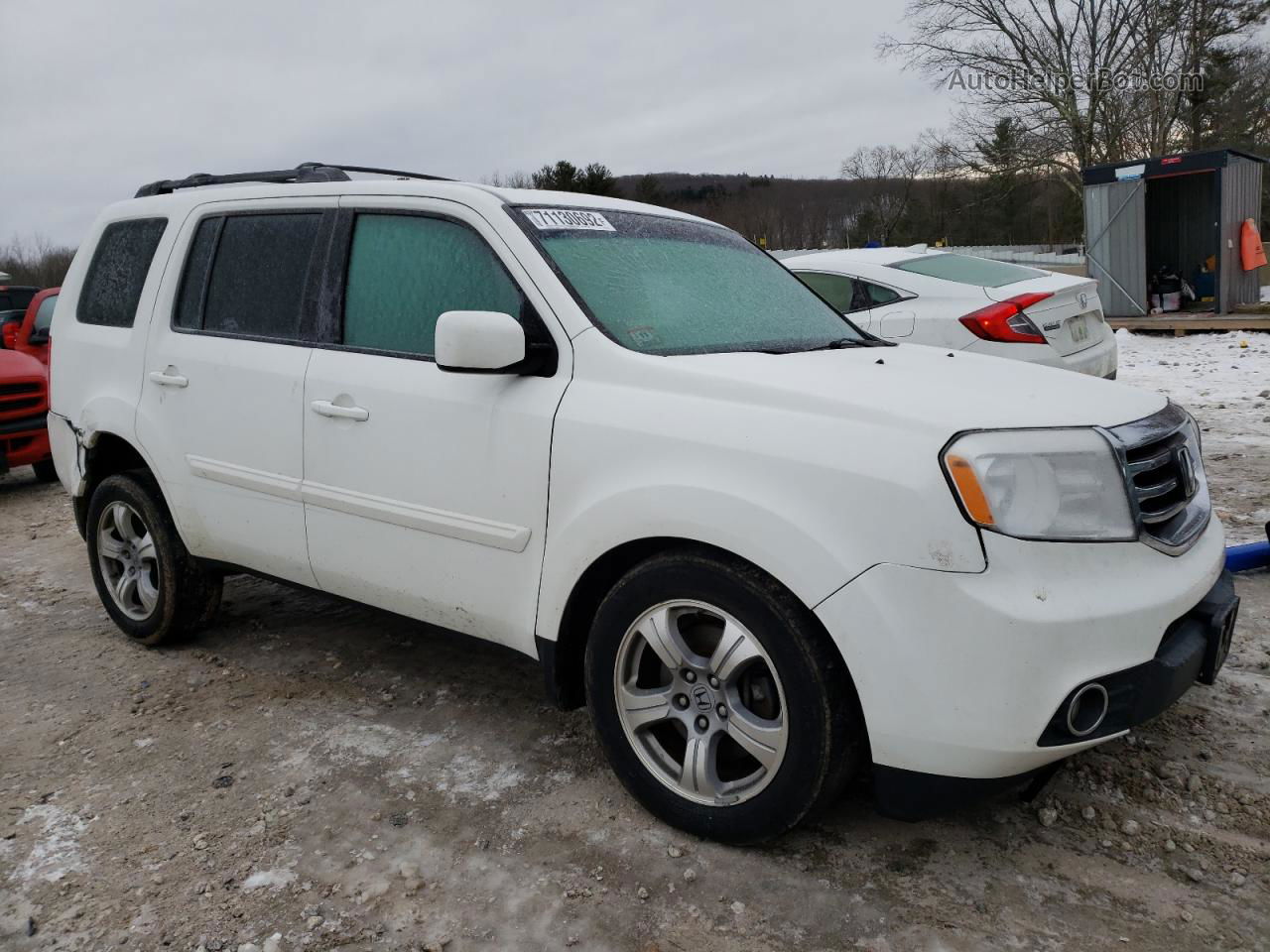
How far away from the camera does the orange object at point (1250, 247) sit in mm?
15781

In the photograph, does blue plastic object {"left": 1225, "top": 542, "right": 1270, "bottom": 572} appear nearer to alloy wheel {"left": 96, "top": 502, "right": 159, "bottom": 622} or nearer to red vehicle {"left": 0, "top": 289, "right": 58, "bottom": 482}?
alloy wheel {"left": 96, "top": 502, "right": 159, "bottom": 622}

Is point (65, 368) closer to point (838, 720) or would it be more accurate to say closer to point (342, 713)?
point (342, 713)

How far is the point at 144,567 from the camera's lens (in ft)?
14.4

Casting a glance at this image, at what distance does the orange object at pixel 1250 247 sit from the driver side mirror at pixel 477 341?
16.6 m

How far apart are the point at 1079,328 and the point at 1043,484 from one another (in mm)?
5219

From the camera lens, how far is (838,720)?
7.91 ft

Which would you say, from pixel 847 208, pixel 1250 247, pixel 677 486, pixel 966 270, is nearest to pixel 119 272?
pixel 677 486

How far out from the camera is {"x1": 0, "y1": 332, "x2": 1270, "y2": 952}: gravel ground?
2402 millimetres

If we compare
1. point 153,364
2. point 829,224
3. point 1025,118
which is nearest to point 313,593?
point 153,364

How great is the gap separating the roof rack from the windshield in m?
0.68

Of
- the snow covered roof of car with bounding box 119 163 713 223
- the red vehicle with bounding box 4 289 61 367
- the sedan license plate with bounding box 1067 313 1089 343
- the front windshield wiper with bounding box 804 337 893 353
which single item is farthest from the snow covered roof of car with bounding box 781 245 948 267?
the red vehicle with bounding box 4 289 61 367

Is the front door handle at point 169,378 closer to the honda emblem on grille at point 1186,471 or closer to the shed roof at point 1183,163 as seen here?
the honda emblem on grille at point 1186,471

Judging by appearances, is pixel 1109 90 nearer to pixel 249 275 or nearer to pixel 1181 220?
pixel 1181 220

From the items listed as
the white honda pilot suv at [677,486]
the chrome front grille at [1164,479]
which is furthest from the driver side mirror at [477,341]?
the chrome front grille at [1164,479]
